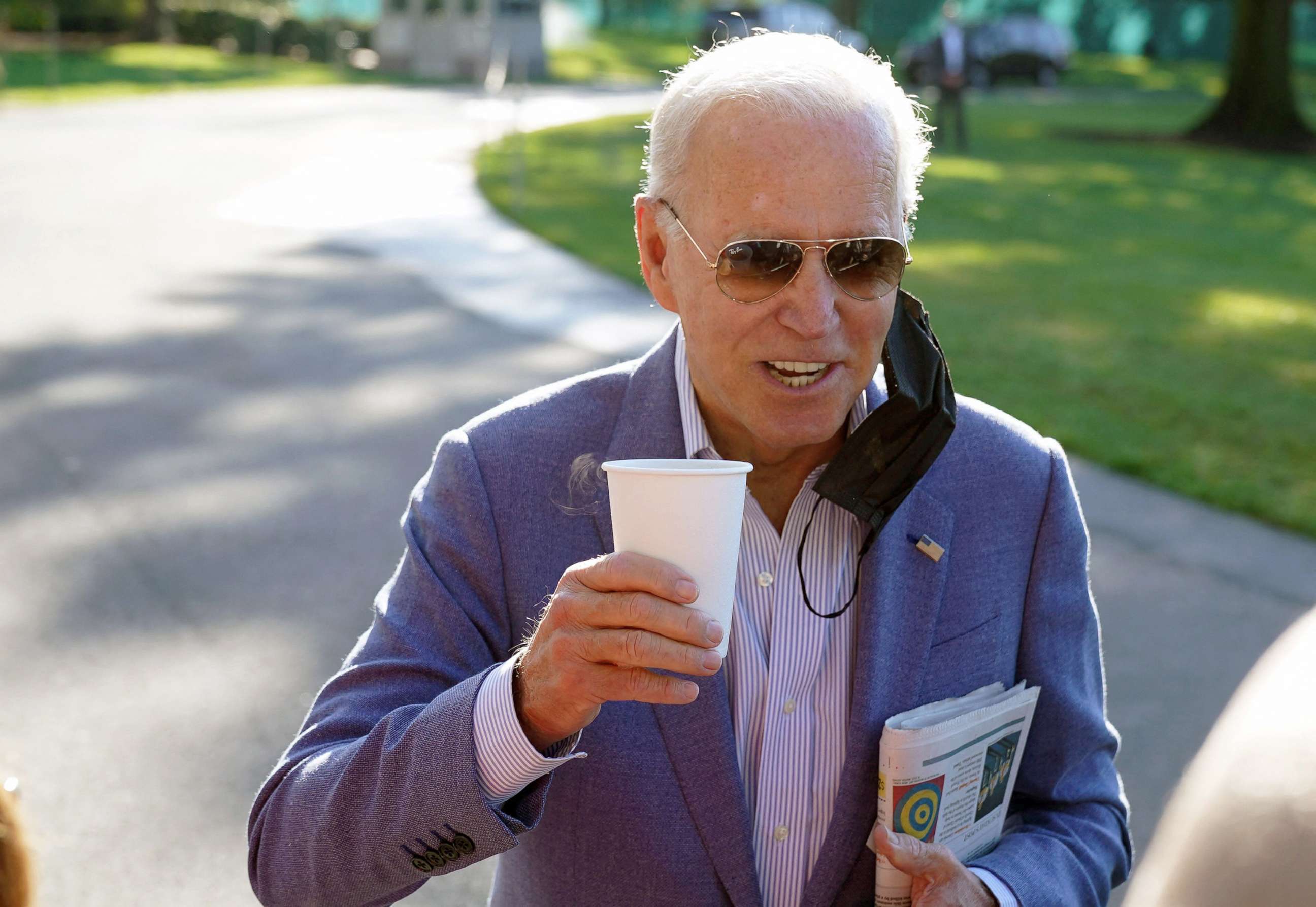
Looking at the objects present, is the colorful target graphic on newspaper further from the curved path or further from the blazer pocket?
the curved path

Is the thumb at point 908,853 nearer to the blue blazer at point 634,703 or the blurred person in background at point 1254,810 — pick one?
the blue blazer at point 634,703

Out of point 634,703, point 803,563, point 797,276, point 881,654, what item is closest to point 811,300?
point 797,276

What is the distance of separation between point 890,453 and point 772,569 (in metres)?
0.25

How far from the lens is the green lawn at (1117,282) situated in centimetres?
761

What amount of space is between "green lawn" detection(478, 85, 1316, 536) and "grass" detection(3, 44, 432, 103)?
1091 cm

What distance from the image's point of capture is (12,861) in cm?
144

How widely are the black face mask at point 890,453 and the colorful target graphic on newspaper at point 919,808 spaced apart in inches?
11.0

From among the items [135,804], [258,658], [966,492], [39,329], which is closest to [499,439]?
[966,492]

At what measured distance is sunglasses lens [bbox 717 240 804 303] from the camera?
6.73 ft

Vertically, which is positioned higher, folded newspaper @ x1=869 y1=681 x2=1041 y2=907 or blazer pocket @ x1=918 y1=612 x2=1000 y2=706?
blazer pocket @ x1=918 y1=612 x2=1000 y2=706

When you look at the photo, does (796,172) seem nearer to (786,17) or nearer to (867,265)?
(867,265)

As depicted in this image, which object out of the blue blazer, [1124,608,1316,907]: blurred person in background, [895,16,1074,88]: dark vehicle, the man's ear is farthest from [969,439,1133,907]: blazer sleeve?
[895,16,1074,88]: dark vehicle

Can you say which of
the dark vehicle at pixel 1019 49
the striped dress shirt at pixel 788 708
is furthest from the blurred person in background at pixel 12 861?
the dark vehicle at pixel 1019 49

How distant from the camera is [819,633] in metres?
2.13
